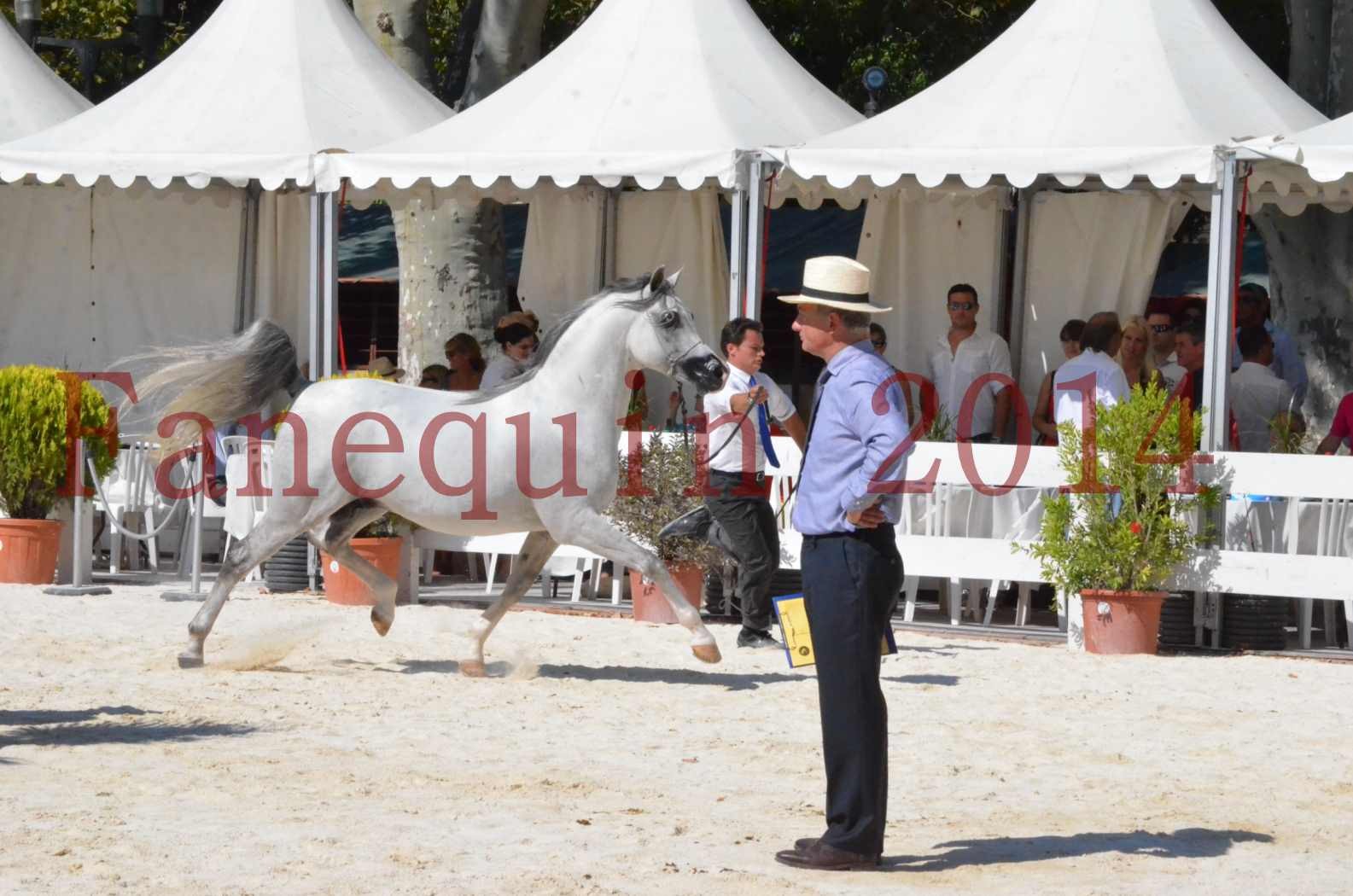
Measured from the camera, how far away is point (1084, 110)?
12.1 m

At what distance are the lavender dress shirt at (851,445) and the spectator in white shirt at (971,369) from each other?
24.4 ft

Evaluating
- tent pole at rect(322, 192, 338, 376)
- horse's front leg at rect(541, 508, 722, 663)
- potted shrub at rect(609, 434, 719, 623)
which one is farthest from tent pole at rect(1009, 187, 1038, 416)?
horse's front leg at rect(541, 508, 722, 663)

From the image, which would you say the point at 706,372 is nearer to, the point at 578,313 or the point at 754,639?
the point at 578,313

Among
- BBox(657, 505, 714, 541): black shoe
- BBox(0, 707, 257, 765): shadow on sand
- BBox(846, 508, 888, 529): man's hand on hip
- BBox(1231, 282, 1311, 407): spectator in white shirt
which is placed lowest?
BBox(0, 707, 257, 765): shadow on sand

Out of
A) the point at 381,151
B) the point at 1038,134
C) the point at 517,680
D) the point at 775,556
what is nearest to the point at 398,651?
the point at 517,680

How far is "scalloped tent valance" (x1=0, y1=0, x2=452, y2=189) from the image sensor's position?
13.5 meters

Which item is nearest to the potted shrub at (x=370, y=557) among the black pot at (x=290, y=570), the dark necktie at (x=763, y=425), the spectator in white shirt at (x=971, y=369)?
the black pot at (x=290, y=570)

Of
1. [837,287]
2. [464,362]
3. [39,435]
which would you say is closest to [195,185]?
[39,435]

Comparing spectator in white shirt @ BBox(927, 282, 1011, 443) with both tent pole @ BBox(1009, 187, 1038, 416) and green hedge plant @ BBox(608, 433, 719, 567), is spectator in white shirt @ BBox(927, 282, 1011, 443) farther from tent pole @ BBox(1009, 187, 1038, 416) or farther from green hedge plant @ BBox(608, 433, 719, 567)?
green hedge plant @ BBox(608, 433, 719, 567)

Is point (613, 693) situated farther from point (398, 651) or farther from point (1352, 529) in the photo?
point (1352, 529)

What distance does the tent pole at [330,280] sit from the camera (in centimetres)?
1316

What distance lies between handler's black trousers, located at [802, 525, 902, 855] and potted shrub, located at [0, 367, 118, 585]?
25.5 ft

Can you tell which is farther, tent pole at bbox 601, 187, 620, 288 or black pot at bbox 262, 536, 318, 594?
tent pole at bbox 601, 187, 620, 288

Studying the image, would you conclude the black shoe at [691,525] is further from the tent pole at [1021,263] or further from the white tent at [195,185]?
the tent pole at [1021,263]
